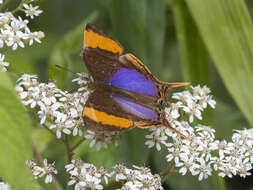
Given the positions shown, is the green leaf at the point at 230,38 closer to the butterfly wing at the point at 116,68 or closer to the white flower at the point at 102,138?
the butterfly wing at the point at 116,68

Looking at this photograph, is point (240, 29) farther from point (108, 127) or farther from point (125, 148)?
point (108, 127)

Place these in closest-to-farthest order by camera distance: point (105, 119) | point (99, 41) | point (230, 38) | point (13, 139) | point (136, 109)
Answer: point (13, 139) < point (105, 119) < point (136, 109) < point (99, 41) < point (230, 38)

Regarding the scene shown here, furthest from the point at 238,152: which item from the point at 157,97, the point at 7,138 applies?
the point at 7,138

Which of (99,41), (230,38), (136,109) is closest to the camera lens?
(136,109)

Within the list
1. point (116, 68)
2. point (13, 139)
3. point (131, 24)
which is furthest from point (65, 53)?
point (13, 139)

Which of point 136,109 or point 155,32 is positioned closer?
point 136,109

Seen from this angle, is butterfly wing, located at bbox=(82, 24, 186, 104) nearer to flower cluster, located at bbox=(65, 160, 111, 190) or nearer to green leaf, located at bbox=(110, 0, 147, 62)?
flower cluster, located at bbox=(65, 160, 111, 190)

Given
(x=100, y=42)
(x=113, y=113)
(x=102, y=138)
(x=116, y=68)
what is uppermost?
(x=100, y=42)

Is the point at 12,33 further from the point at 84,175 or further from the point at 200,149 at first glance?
the point at 200,149
